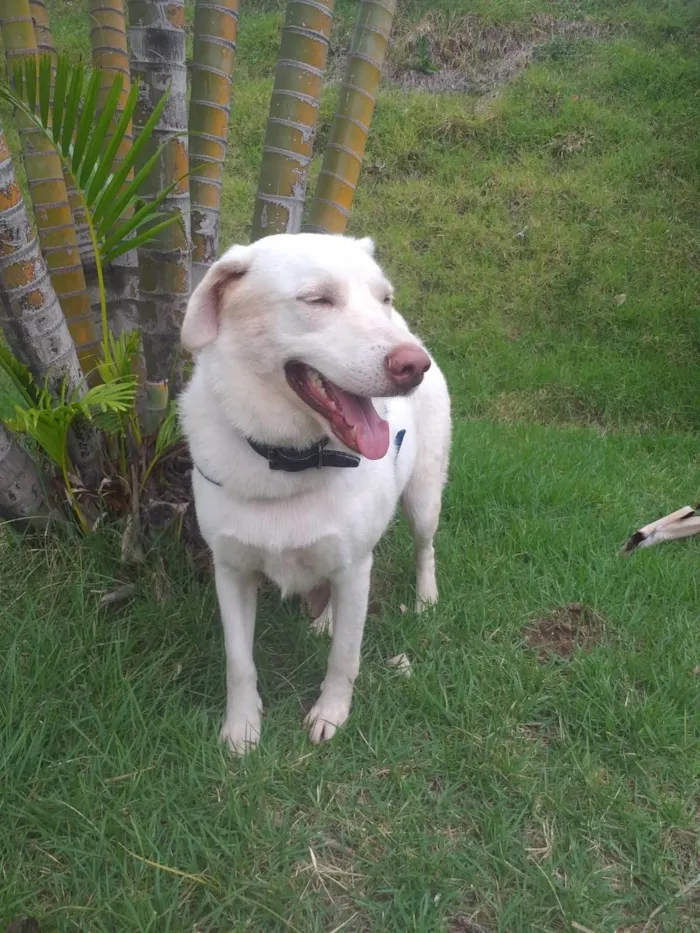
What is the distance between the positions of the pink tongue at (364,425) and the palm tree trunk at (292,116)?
1309 mm

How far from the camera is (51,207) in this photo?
2768 mm

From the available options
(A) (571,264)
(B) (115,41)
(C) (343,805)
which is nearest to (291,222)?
(B) (115,41)

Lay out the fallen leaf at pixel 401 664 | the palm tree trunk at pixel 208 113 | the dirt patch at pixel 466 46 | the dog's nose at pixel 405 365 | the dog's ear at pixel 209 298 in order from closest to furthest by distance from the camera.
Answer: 1. the dog's nose at pixel 405 365
2. the dog's ear at pixel 209 298
3. the fallen leaf at pixel 401 664
4. the palm tree trunk at pixel 208 113
5. the dirt patch at pixel 466 46

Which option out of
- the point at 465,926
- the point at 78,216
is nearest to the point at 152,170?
the point at 78,216

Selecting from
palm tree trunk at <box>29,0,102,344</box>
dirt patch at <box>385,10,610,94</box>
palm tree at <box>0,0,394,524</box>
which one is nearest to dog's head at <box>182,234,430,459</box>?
palm tree at <box>0,0,394,524</box>

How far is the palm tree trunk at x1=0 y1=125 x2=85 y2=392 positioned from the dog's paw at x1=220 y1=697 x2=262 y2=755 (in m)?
1.24

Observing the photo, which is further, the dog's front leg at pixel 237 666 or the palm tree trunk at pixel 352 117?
the palm tree trunk at pixel 352 117

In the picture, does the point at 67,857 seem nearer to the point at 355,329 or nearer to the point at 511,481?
the point at 355,329

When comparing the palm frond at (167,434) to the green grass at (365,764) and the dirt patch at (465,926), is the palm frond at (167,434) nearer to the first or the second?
the green grass at (365,764)

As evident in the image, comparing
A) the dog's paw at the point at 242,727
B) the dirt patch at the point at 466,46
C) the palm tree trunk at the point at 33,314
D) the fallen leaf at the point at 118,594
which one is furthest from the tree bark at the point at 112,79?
the dirt patch at the point at 466,46

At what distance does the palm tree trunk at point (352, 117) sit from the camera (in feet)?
10.0

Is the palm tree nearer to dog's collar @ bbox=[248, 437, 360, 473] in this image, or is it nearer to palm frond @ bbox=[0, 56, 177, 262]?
palm frond @ bbox=[0, 56, 177, 262]

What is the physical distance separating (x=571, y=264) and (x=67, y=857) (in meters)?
Result: 6.86

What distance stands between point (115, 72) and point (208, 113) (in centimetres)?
40
